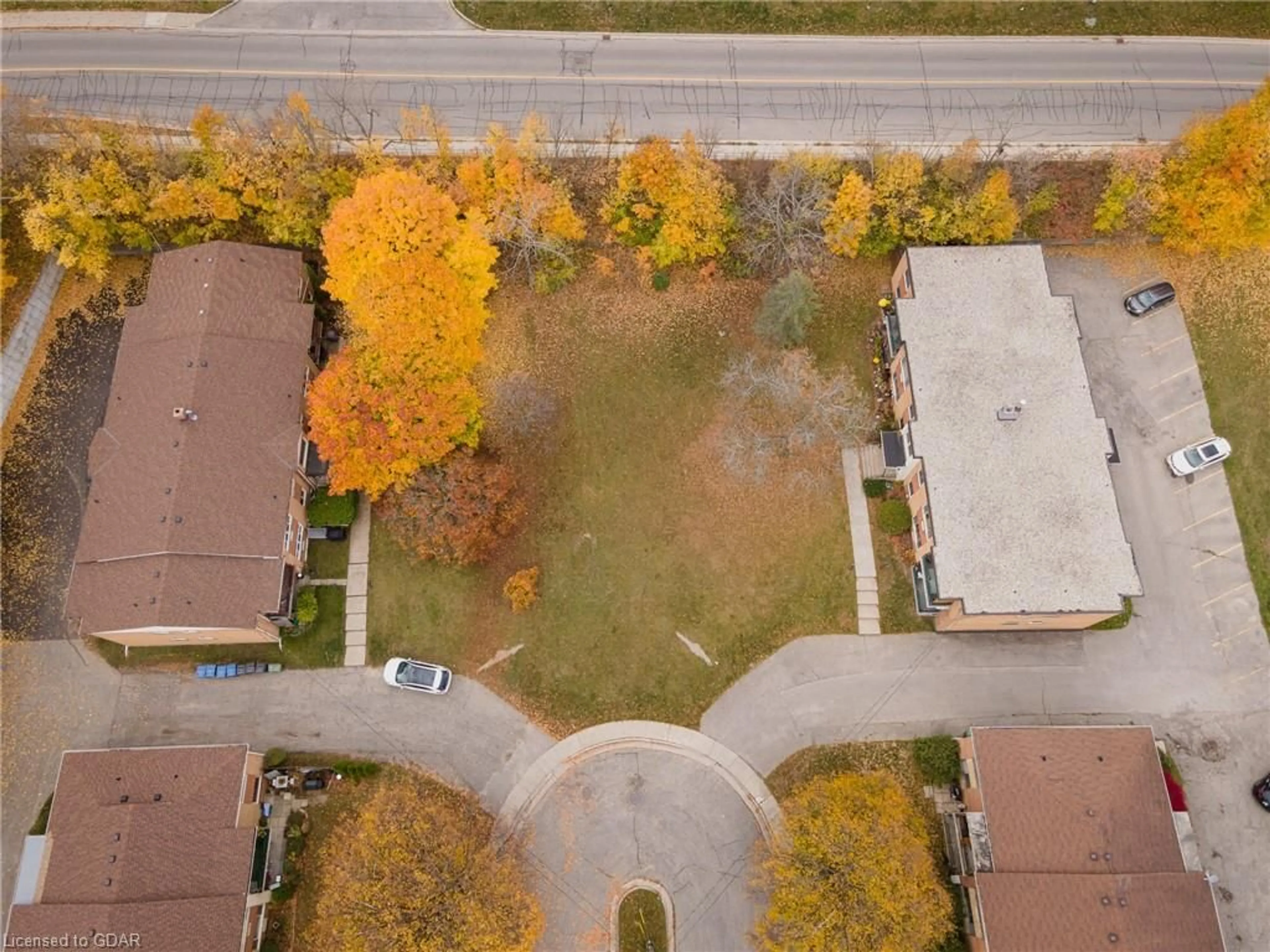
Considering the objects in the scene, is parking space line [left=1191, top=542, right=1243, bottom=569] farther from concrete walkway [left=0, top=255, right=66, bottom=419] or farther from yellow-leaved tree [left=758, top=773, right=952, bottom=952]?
concrete walkway [left=0, top=255, right=66, bottom=419]

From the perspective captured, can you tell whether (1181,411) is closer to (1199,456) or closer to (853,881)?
(1199,456)

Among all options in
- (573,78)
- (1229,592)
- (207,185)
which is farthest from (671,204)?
(1229,592)

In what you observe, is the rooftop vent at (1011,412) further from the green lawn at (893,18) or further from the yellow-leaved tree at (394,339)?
the green lawn at (893,18)

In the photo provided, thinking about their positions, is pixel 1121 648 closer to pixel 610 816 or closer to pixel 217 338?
pixel 610 816

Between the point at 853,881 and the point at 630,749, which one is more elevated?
the point at 630,749

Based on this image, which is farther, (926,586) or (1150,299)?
(1150,299)

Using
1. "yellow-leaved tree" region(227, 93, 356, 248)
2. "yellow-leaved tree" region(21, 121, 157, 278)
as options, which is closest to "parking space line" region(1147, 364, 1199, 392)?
"yellow-leaved tree" region(227, 93, 356, 248)

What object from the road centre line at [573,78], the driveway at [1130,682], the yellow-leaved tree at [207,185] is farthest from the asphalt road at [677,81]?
the driveway at [1130,682]
